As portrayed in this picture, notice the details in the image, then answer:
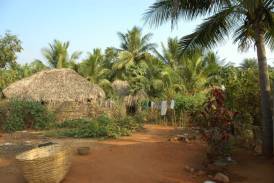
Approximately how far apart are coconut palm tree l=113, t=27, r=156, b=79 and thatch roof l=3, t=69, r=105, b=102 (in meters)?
10.7

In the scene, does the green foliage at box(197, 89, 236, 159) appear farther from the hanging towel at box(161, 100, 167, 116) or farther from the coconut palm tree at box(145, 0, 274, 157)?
the hanging towel at box(161, 100, 167, 116)

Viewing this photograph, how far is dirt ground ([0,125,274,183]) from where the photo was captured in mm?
6711

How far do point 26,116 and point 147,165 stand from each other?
28.5ft

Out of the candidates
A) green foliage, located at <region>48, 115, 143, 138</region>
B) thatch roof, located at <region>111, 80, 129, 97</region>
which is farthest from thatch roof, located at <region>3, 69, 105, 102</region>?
thatch roof, located at <region>111, 80, 129, 97</region>

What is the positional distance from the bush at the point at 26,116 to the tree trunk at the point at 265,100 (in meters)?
9.71

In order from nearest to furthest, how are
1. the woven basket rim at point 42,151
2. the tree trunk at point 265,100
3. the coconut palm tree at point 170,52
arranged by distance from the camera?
the woven basket rim at point 42,151
the tree trunk at point 265,100
the coconut palm tree at point 170,52

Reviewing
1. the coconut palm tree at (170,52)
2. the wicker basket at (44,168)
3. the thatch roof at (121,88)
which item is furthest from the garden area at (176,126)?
the coconut palm tree at (170,52)

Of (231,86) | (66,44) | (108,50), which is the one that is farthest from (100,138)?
(108,50)

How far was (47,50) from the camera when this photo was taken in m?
27.8

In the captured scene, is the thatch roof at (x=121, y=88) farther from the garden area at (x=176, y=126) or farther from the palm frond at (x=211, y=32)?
the palm frond at (x=211, y=32)

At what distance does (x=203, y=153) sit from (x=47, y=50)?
21.9m

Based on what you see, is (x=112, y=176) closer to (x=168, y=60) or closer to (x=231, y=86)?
(x=231, y=86)

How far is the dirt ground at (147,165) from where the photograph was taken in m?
6.71

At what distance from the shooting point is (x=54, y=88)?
671 inches
